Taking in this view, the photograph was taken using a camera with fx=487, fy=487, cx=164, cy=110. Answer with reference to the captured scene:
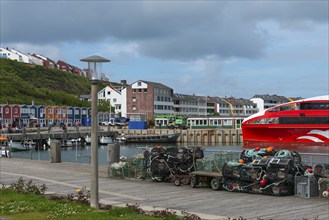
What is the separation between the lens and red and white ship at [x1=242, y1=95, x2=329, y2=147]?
69875mm

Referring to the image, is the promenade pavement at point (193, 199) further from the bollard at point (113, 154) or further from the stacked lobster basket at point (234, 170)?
the bollard at point (113, 154)

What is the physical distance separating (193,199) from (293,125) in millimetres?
59263

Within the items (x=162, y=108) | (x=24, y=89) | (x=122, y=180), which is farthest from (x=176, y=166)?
(x=24, y=89)

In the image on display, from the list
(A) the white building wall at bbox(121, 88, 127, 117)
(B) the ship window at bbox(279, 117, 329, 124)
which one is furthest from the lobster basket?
(A) the white building wall at bbox(121, 88, 127, 117)

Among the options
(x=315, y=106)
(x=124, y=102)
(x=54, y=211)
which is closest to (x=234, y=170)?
(x=54, y=211)

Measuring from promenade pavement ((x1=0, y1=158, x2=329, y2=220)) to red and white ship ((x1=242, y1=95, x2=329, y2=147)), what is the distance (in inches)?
2100

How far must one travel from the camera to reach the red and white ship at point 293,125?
229 feet

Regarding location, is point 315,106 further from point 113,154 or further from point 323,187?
point 323,187

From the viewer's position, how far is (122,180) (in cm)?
2102

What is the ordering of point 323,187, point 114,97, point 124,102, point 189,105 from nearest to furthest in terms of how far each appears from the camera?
point 323,187 → point 124,102 → point 114,97 → point 189,105

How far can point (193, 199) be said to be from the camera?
611 inches

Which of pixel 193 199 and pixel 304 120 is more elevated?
pixel 304 120

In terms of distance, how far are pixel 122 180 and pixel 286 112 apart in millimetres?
55103

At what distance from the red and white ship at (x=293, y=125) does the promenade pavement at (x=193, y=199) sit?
5333cm
